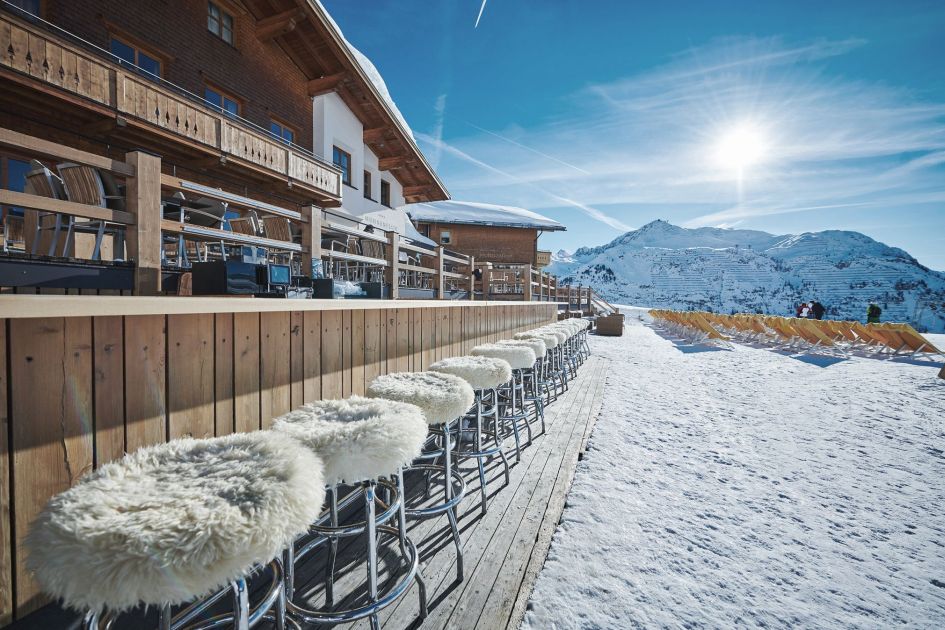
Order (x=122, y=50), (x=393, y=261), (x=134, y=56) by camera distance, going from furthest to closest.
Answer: (x=134, y=56)
(x=122, y=50)
(x=393, y=261)

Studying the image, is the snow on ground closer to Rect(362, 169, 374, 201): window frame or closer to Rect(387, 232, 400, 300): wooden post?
Rect(387, 232, 400, 300): wooden post

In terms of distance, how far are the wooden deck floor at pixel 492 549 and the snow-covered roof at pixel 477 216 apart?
1695cm

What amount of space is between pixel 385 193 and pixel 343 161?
7.40 feet

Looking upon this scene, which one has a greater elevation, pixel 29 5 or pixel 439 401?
pixel 29 5

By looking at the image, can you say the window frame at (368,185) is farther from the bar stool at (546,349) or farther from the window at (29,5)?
the bar stool at (546,349)

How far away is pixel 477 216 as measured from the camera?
20094 millimetres

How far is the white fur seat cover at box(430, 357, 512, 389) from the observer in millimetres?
2752

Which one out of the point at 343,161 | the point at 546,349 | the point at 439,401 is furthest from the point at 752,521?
the point at 343,161

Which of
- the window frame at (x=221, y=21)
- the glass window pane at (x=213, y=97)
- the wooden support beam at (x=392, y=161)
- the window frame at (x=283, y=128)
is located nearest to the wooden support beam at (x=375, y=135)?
the wooden support beam at (x=392, y=161)

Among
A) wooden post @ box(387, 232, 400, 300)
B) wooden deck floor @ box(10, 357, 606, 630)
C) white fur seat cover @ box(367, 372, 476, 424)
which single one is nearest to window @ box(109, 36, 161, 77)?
wooden post @ box(387, 232, 400, 300)

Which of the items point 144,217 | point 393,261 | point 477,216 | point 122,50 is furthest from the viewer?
point 477,216

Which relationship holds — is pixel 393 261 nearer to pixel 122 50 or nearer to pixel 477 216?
pixel 122 50

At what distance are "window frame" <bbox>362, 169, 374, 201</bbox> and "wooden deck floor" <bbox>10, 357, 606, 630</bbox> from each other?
10.1 metres

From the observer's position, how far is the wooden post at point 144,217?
1.74 meters
